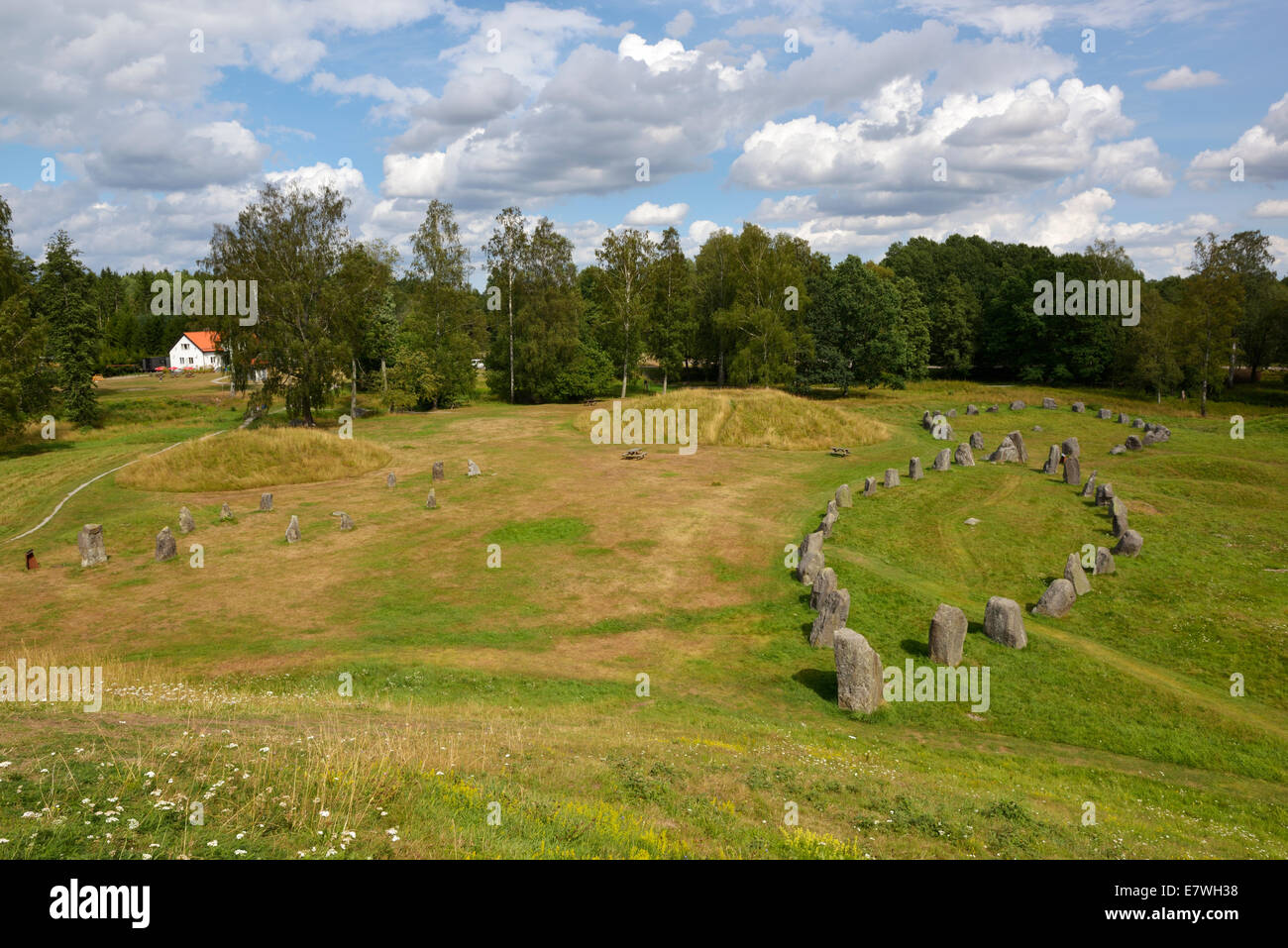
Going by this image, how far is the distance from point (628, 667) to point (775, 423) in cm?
3681

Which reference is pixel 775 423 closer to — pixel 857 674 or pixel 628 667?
pixel 628 667

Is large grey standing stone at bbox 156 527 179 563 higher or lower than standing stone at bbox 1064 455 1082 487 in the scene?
lower

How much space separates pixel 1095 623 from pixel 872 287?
59.1 metres

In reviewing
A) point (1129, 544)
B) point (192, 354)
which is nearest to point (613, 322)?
point (1129, 544)

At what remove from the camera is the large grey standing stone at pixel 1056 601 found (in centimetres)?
2153

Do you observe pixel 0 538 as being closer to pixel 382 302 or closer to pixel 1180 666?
pixel 1180 666

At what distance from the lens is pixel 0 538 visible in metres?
30.3

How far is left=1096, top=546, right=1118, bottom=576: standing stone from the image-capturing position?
23703mm

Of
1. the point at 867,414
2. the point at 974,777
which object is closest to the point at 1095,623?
the point at 974,777

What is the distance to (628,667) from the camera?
63.7 feet

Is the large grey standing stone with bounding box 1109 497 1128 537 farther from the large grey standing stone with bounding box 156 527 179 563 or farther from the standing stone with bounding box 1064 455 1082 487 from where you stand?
the large grey standing stone with bounding box 156 527 179 563

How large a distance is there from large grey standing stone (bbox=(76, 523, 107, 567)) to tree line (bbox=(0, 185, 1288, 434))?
99.4 ft

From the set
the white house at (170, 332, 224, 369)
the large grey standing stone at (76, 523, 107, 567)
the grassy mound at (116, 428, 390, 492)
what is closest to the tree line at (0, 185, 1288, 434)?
the grassy mound at (116, 428, 390, 492)

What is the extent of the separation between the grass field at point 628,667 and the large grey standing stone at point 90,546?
88cm
